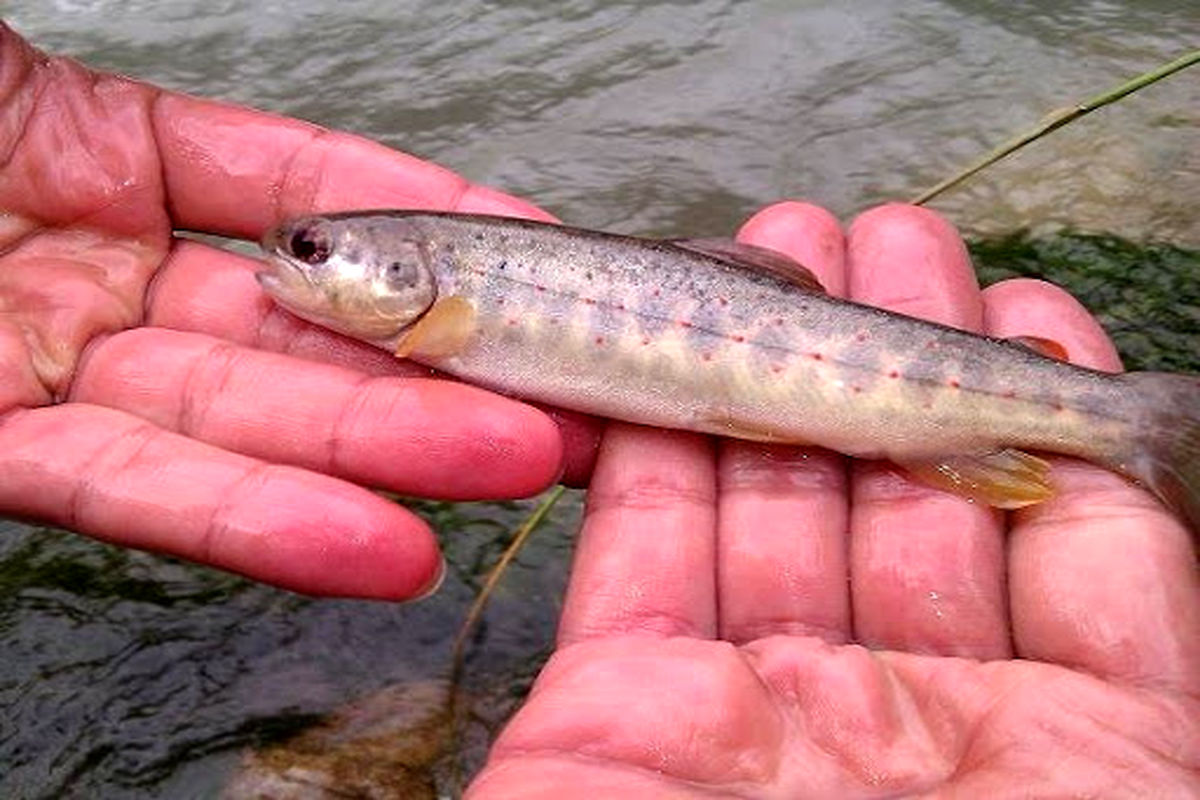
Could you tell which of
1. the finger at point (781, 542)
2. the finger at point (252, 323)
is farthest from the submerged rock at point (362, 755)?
the finger at point (781, 542)

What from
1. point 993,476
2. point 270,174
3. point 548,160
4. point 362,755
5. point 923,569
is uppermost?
point 270,174

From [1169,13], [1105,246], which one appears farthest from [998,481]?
[1169,13]

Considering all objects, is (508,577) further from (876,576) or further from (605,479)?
(876,576)

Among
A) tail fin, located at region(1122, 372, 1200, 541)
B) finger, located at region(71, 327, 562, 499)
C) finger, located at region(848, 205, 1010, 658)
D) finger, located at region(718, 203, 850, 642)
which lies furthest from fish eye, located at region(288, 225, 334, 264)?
tail fin, located at region(1122, 372, 1200, 541)

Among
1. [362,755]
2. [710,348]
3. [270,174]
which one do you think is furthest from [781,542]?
[270,174]

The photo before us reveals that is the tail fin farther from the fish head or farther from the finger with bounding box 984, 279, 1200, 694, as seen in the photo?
the fish head

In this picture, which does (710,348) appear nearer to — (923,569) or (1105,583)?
(923,569)
